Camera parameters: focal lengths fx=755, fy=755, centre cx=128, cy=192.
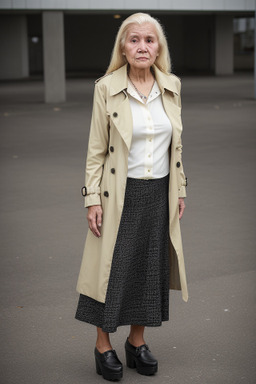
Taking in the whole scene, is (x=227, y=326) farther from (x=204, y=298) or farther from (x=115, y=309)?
(x=115, y=309)

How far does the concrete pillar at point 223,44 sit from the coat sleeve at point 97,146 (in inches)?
1673

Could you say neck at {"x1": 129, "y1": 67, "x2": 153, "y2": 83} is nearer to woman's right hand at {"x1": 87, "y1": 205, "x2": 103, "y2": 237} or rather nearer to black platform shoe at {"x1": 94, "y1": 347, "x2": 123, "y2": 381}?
woman's right hand at {"x1": 87, "y1": 205, "x2": 103, "y2": 237}

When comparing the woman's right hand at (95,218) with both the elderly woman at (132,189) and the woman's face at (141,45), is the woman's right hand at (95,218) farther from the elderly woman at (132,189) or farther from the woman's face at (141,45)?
the woman's face at (141,45)

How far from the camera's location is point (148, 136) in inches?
156

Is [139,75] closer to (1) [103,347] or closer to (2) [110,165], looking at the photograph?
(2) [110,165]

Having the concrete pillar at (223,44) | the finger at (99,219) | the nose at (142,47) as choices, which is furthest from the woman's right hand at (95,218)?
the concrete pillar at (223,44)

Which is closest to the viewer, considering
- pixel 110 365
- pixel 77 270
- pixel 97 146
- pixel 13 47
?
pixel 97 146

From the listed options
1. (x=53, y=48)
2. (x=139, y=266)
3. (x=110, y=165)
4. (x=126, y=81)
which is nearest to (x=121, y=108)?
(x=126, y=81)

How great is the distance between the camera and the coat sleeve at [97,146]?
3.98 m

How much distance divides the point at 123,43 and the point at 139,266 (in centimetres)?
120

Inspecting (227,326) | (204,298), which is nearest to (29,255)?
(204,298)

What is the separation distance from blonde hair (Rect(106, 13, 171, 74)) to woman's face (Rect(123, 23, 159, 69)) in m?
0.02

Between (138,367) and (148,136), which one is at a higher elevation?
(148,136)

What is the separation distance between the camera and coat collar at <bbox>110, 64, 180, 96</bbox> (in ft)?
13.0
